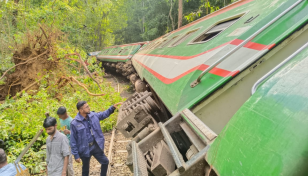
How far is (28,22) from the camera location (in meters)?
12.0

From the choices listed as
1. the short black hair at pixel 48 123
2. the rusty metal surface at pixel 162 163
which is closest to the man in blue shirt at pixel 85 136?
the short black hair at pixel 48 123

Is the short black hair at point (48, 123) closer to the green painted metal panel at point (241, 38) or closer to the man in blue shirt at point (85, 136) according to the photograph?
the man in blue shirt at point (85, 136)

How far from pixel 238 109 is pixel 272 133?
774 millimetres

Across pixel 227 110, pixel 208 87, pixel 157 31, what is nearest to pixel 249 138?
pixel 227 110

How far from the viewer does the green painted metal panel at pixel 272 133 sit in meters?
0.95

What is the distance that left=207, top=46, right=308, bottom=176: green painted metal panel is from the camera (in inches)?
37.5

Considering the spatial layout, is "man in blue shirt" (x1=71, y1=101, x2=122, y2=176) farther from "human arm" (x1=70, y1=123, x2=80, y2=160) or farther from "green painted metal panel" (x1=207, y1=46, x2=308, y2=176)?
"green painted metal panel" (x1=207, y1=46, x2=308, y2=176)

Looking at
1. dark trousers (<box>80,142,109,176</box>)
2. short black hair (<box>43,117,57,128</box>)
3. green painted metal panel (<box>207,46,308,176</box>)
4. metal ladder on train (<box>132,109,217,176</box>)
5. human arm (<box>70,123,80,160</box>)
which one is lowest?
dark trousers (<box>80,142,109,176</box>)

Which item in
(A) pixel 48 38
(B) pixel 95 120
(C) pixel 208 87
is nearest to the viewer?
(C) pixel 208 87

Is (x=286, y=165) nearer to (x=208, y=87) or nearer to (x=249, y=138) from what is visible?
(x=249, y=138)

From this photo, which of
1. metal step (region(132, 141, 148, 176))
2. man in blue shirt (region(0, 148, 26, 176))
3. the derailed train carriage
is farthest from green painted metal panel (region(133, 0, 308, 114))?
man in blue shirt (region(0, 148, 26, 176))

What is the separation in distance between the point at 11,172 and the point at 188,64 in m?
2.90

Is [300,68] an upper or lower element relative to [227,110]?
upper

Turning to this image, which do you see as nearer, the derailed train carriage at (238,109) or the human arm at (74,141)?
the derailed train carriage at (238,109)
